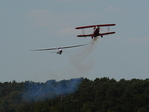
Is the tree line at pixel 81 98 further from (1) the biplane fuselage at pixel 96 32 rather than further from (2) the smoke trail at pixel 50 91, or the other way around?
(1) the biplane fuselage at pixel 96 32

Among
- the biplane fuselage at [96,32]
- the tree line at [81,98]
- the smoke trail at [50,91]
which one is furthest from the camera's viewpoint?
the tree line at [81,98]

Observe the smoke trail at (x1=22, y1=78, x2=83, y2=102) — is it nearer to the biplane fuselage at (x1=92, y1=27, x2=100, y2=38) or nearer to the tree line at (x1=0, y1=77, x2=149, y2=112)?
the tree line at (x1=0, y1=77, x2=149, y2=112)

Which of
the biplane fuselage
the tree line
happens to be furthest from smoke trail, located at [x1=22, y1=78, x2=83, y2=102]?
the biplane fuselage

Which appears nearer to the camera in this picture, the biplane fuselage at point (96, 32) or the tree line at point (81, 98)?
the biplane fuselage at point (96, 32)

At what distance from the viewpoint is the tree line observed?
11412cm

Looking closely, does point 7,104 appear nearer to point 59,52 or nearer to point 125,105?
point 125,105

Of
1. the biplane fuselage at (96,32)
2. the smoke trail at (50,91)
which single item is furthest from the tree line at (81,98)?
the biplane fuselage at (96,32)

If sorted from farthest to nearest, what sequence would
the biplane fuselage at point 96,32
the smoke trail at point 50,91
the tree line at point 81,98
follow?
the tree line at point 81,98
the smoke trail at point 50,91
the biplane fuselage at point 96,32

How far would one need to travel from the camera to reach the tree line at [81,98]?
374 feet

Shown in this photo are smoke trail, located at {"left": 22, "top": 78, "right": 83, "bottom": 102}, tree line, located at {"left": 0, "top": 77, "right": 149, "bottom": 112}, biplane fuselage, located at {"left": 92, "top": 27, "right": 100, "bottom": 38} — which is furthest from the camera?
tree line, located at {"left": 0, "top": 77, "right": 149, "bottom": 112}

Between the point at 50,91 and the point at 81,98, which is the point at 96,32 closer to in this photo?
the point at 50,91

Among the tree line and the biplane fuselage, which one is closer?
the biplane fuselage

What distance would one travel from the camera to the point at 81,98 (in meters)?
128

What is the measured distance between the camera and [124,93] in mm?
123688
